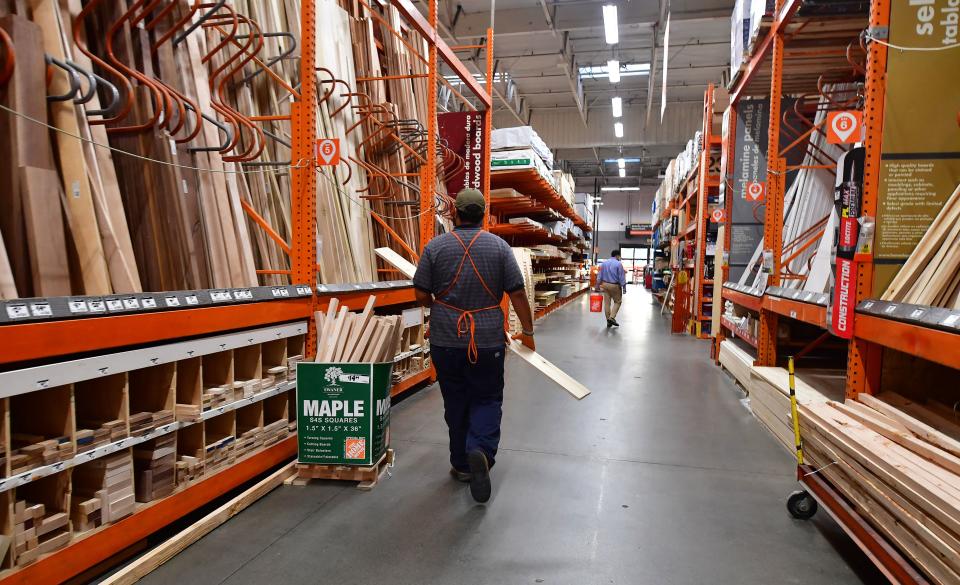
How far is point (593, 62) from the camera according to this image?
16125 mm

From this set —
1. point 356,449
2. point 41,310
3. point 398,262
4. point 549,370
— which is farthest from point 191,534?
point 398,262

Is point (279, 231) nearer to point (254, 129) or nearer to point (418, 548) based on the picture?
point (254, 129)

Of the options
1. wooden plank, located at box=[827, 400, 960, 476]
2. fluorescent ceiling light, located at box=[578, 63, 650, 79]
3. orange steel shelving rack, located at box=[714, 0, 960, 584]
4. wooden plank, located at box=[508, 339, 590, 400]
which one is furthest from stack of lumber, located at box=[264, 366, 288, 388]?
fluorescent ceiling light, located at box=[578, 63, 650, 79]

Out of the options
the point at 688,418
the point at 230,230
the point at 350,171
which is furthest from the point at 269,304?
the point at 688,418

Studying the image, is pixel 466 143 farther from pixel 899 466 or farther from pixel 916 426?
pixel 899 466

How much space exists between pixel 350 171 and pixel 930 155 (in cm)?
421

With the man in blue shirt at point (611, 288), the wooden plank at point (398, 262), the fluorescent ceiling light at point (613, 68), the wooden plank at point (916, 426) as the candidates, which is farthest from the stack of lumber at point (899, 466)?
the fluorescent ceiling light at point (613, 68)

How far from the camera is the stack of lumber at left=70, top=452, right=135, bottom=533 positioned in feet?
7.00

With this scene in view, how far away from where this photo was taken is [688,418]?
4.86m

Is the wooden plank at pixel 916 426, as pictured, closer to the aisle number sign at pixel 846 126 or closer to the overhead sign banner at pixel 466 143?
the aisle number sign at pixel 846 126


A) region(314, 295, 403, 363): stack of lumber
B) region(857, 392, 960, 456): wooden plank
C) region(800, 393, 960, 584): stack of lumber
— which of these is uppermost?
region(314, 295, 403, 363): stack of lumber

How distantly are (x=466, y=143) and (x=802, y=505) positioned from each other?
6.37 m

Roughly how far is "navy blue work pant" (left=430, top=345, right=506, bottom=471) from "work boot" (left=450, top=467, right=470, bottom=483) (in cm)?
23

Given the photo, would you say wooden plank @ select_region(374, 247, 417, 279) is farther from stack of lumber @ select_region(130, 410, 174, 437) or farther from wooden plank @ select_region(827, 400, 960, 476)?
wooden plank @ select_region(827, 400, 960, 476)
